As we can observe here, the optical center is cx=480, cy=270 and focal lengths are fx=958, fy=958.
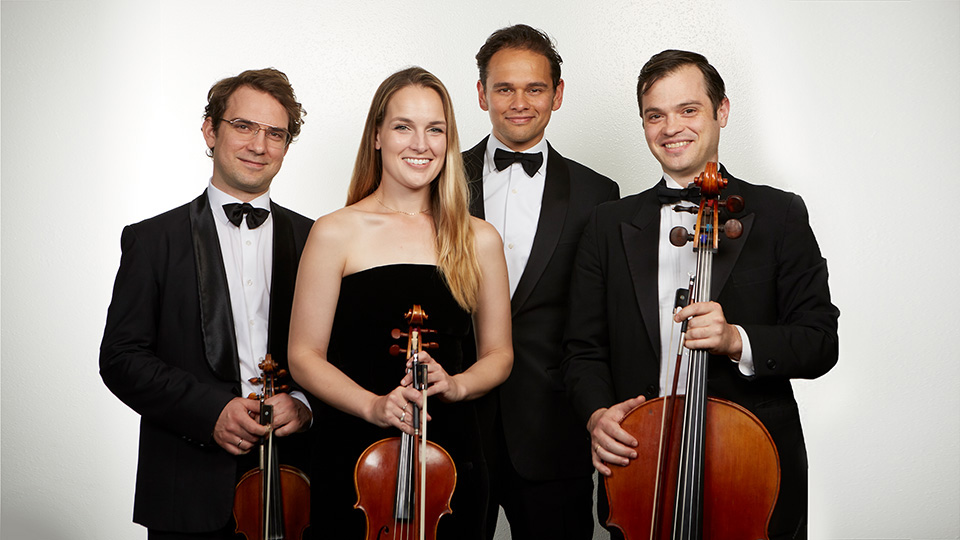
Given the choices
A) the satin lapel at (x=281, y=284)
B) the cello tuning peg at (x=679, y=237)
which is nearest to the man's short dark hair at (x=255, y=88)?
the satin lapel at (x=281, y=284)

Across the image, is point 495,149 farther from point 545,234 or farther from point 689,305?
point 689,305

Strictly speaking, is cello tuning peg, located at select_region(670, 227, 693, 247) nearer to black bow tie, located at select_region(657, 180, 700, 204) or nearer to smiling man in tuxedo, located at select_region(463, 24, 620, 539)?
black bow tie, located at select_region(657, 180, 700, 204)

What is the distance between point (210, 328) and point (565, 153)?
2.00 meters

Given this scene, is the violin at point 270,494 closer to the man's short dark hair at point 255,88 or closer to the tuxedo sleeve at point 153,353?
the tuxedo sleeve at point 153,353

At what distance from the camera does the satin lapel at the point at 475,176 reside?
9.70ft

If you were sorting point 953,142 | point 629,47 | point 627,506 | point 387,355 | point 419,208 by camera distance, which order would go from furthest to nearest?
1. point 629,47
2. point 953,142
3. point 419,208
4. point 387,355
5. point 627,506

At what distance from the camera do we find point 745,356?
7.38 feet

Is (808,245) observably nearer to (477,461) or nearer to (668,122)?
(668,122)

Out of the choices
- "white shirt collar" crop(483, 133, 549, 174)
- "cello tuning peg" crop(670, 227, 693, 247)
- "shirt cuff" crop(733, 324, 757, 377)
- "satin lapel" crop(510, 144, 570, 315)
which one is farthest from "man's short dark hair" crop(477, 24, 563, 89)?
"shirt cuff" crop(733, 324, 757, 377)

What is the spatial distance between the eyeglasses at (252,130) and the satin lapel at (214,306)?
0.29 m

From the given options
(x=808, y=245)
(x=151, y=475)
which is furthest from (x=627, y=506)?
(x=151, y=475)

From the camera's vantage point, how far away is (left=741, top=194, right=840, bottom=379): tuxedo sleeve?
2.24 metres

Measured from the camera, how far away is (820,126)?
406 centimetres

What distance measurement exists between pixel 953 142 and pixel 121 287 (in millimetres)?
3260
